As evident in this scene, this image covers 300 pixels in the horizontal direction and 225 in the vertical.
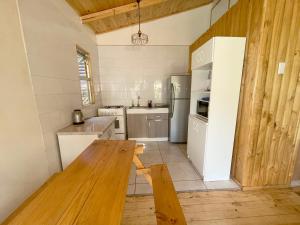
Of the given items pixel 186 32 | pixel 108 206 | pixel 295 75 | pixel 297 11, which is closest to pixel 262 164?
pixel 295 75

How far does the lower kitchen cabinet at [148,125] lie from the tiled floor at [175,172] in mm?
296

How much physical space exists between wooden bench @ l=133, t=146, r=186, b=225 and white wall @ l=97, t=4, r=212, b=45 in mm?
3419

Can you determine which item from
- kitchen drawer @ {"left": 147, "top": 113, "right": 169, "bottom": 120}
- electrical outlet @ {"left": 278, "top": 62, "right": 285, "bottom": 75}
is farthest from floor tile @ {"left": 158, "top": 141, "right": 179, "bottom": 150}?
electrical outlet @ {"left": 278, "top": 62, "right": 285, "bottom": 75}

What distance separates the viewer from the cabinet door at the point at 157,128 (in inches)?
149

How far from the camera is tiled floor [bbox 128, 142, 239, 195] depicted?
6.83 feet

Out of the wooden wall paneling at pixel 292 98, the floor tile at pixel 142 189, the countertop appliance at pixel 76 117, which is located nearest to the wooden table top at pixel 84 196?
the floor tile at pixel 142 189

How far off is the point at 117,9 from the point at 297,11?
8.91 ft

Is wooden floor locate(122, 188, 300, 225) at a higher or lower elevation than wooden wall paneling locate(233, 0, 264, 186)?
lower

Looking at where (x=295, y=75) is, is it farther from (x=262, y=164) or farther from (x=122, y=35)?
(x=122, y=35)

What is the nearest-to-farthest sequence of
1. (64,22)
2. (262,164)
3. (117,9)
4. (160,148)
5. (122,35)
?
(262,164) → (64,22) → (117,9) → (160,148) → (122,35)

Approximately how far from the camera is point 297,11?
5.44 ft

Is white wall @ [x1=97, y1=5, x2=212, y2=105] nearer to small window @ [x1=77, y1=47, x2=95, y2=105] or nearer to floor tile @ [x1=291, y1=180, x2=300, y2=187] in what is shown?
small window @ [x1=77, y1=47, x2=95, y2=105]

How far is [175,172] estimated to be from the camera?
2463mm

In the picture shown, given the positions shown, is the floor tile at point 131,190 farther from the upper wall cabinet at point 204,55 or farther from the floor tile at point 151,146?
the upper wall cabinet at point 204,55
